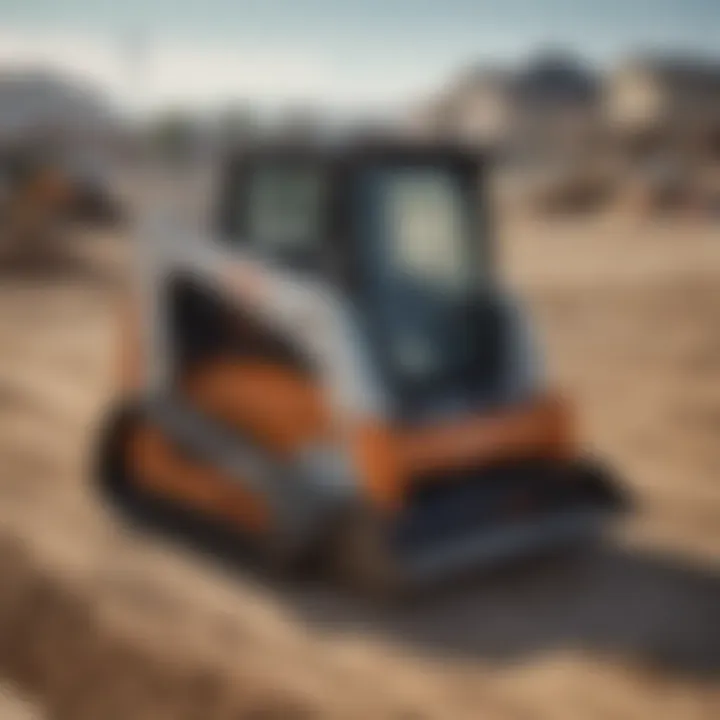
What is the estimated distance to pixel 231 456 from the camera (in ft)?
7.65

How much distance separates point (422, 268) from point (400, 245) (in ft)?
0.19

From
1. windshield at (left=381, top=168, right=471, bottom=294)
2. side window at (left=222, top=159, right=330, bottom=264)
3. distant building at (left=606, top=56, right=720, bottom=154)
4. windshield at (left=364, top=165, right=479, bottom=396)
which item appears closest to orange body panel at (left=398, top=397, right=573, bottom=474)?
windshield at (left=364, top=165, right=479, bottom=396)

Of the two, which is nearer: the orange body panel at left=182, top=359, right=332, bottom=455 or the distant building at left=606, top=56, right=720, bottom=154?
the orange body panel at left=182, top=359, right=332, bottom=455

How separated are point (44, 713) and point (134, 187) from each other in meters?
1.60

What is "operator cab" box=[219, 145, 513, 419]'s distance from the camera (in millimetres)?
2213

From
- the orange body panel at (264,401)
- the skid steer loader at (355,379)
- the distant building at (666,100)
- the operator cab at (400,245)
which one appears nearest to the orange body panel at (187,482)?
Answer: the skid steer loader at (355,379)

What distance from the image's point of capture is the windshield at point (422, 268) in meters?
2.24

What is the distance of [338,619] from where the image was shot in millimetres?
2248

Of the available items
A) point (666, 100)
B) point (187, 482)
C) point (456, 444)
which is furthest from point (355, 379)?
point (666, 100)

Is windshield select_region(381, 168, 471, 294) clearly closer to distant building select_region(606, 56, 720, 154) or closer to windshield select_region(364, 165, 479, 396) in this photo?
windshield select_region(364, 165, 479, 396)

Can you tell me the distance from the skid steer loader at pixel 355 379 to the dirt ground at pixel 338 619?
0.10 meters

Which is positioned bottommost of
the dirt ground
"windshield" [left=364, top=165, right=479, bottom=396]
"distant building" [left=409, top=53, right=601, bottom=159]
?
the dirt ground

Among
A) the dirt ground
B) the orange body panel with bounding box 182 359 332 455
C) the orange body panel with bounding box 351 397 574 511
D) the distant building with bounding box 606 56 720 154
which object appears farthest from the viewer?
the distant building with bounding box 606 56 720 154

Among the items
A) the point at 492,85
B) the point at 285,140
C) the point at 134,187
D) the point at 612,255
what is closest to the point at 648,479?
the point at 492,85
